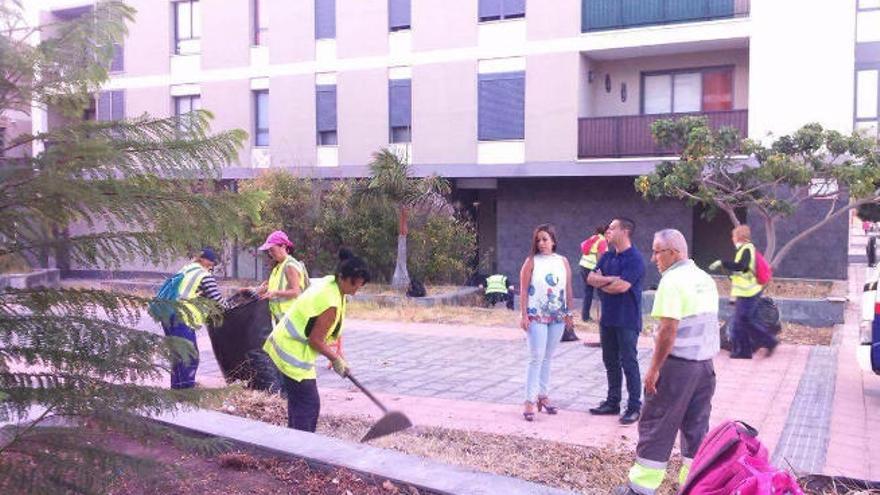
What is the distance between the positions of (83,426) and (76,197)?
804 mm

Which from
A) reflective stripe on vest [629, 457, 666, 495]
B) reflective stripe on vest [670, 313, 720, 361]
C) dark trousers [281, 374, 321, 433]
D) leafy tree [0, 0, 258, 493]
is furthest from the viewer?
dark trousers [281, 374, 321, 433]

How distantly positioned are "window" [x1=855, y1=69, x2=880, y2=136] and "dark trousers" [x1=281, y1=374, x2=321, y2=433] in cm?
1982

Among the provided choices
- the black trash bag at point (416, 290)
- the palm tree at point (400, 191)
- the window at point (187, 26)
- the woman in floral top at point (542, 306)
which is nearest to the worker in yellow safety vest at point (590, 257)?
the black trash bag at point (416, 290)

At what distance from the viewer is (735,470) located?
3.20 meters

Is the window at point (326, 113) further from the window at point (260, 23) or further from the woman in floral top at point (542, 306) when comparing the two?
the woman in floral top at point (542, 306)

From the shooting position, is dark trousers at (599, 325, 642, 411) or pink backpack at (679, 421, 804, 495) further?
dark trousers at (599, 325, 642, 411)

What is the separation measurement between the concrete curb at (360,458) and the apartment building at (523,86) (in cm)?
1199

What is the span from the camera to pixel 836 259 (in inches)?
670

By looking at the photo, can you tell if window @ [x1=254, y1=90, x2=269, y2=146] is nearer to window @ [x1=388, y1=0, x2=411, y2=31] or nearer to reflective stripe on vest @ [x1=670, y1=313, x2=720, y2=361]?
window @ [x1=388, y1=0, x2=411, y2=31]

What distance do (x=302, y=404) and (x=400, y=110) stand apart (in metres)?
16.9

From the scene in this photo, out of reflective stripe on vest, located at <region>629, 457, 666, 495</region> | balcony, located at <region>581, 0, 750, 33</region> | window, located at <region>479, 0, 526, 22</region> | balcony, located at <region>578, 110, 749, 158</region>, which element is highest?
window, located at <region>479, 0, 526, 22</region>

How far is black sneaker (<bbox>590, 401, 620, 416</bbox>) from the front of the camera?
6.82 m

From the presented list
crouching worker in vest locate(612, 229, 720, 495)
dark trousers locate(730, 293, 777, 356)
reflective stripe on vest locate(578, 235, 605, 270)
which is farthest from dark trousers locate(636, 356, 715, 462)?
reflective stripe on vest locate(578, 235, 605, 270)

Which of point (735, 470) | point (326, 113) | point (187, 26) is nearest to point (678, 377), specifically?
point (735, 470)
